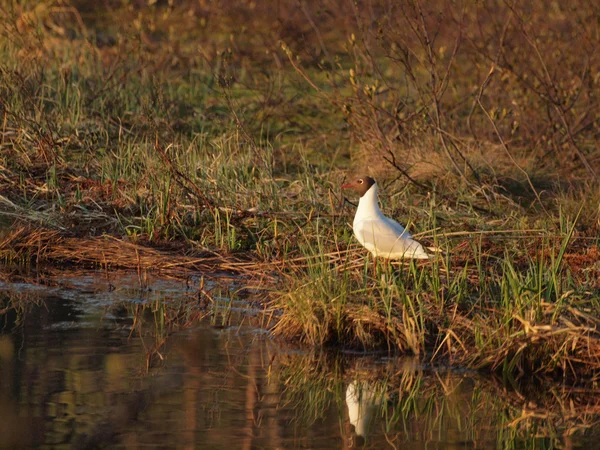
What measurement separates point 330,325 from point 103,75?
7377 millimetres

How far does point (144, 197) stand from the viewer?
9.52 metres

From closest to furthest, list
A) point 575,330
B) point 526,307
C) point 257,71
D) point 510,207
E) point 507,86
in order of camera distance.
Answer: point 575,330 → point 526,307 → point 510,207 → point 507,86 → point 257,71

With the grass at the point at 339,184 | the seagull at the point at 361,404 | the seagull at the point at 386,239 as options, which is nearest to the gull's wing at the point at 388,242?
the seagull at the point at 386,239

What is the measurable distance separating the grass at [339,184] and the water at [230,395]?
14.6 inches

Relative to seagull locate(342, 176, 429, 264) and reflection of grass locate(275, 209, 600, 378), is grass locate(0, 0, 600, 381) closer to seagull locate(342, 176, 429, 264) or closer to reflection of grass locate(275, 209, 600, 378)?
reflection of grass locate(275, 209, 600, 378)

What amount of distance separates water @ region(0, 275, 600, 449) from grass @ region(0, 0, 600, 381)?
372mm

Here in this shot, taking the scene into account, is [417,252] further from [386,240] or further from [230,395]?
[230,395]

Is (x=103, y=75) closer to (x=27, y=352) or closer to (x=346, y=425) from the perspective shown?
(x=27, y=352)

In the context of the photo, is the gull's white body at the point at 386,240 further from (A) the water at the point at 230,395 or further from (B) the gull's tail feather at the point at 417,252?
(A) the water at the point at 230,395

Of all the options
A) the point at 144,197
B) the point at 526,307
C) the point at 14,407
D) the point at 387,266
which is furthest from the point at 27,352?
the point at 144,197

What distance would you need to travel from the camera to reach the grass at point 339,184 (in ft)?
21.3

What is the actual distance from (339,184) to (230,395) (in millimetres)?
4990

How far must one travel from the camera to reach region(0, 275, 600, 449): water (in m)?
5.00

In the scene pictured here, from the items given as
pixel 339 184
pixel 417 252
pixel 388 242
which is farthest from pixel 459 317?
pixel 339 184
